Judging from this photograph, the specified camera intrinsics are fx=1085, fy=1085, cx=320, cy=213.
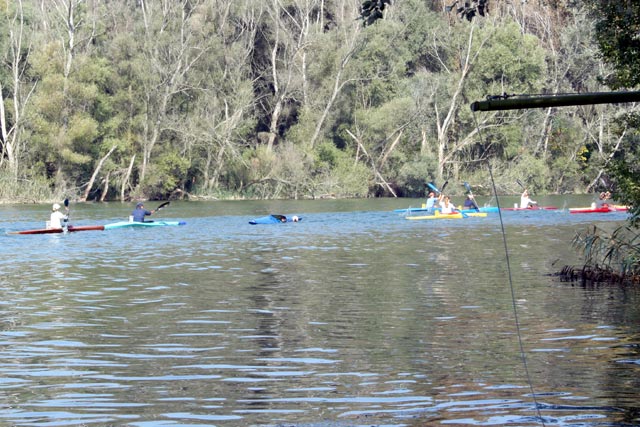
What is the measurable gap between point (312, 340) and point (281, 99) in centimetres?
6312

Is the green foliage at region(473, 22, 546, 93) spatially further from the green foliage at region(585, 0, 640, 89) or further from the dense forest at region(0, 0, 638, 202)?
the green foliage at region(585, 0, 640, 89)

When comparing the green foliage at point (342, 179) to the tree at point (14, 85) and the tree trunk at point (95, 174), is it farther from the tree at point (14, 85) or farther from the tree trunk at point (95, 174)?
the tree at point (14, 85)

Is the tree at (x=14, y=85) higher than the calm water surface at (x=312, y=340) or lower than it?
higher

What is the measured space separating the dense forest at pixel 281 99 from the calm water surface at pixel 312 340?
40601 millimetres

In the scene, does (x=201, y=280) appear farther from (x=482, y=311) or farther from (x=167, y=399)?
(x=167, y=399)

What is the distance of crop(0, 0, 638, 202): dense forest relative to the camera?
230 feet

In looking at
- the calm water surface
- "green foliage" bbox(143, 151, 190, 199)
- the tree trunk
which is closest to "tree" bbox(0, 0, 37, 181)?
the tree trunk

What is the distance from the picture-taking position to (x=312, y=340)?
14836mm

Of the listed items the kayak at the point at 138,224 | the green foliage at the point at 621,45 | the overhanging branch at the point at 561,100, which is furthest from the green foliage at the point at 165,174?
the overhanging branch at the point at 561,100

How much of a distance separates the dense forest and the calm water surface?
40601 millimetres

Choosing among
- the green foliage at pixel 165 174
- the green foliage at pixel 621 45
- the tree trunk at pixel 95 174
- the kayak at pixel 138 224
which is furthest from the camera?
the green foliage at pixel 165 174

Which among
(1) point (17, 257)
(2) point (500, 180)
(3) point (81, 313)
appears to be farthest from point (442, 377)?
(2) point (500, 180)

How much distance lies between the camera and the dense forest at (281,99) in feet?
230

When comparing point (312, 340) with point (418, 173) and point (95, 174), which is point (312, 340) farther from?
point (418, 173)
